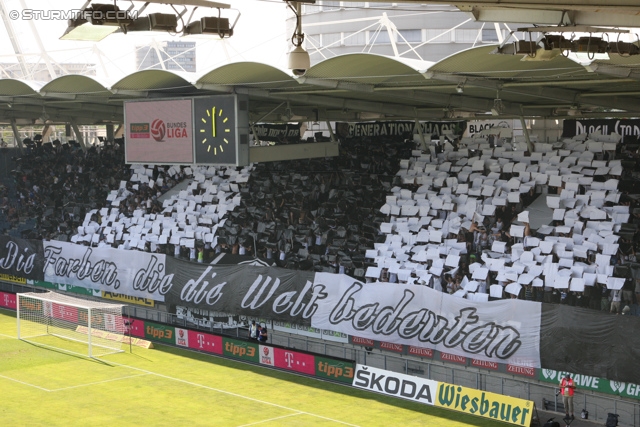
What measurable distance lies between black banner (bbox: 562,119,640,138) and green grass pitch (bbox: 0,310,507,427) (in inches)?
433

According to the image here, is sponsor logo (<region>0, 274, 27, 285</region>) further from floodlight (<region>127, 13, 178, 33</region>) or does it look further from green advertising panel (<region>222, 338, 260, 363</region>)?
floodlight (<region>127, 13, 178, 33</region>)

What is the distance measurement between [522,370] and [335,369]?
5.15 m

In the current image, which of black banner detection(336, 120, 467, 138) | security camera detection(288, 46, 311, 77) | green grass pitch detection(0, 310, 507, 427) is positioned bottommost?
green grass pitch detection(0, 310, 507, 427)

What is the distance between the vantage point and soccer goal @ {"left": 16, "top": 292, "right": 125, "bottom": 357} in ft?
93.1

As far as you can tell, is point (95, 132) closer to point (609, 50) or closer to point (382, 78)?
point (382, 78)

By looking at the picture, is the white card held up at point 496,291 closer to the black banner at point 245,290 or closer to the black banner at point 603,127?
the black banner at point 245,290

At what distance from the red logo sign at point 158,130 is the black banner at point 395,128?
8.70m

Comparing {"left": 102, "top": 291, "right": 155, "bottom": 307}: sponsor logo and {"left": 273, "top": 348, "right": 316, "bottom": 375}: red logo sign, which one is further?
{"left": 102, "top": 291, "right": 155, "bottom": 307}: sponsor logo

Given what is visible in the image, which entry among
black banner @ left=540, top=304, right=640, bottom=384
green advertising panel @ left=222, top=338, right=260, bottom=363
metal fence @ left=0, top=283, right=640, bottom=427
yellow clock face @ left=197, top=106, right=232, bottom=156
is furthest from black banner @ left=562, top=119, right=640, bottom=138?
green advertising panel @ left=222, top=338, right=260, bottom=363

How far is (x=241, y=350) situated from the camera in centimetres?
2625

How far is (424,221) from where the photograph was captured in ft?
86.9

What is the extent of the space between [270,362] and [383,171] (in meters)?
7.98

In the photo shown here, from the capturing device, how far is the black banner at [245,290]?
992 inches

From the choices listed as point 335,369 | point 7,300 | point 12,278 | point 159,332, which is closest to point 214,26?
point 335,369
